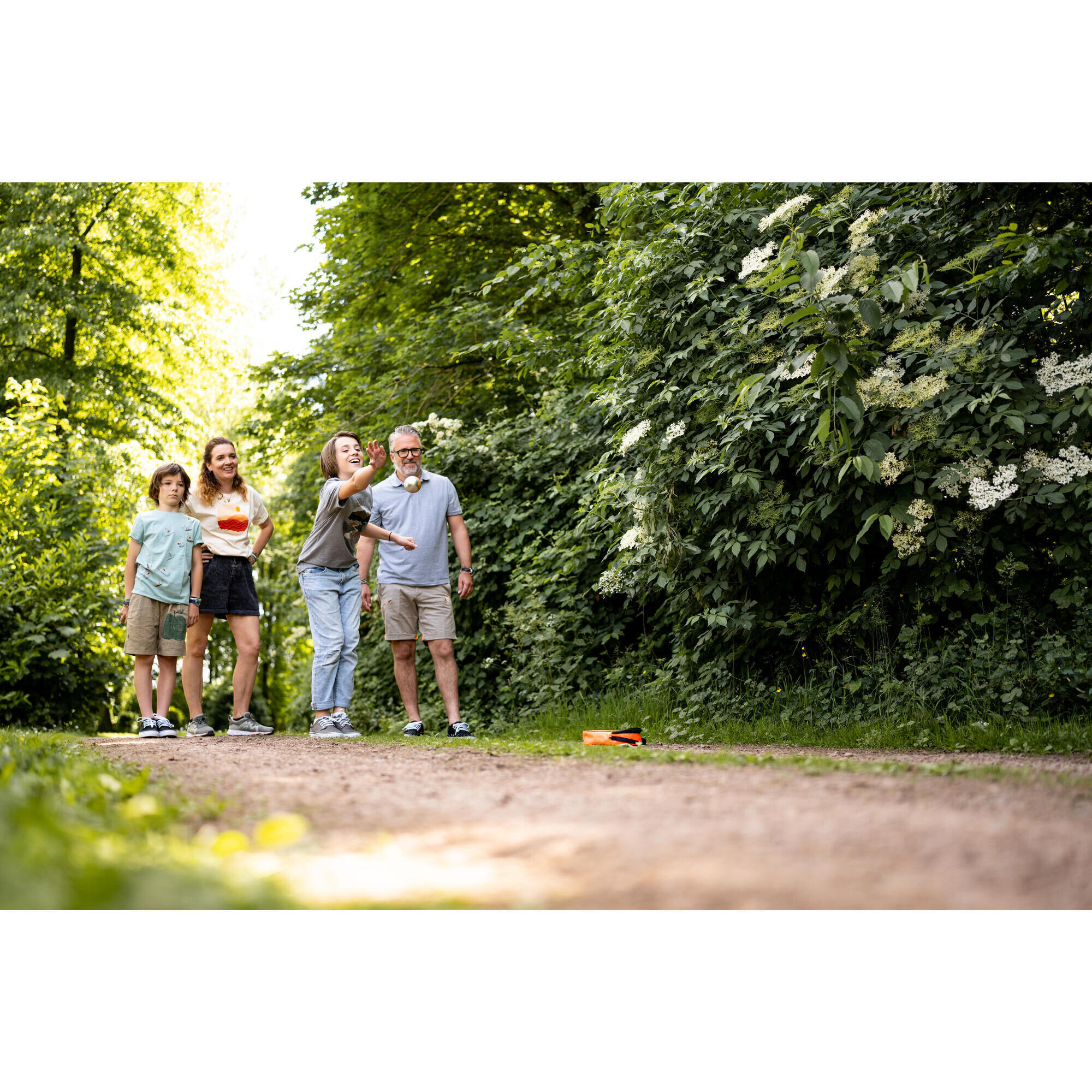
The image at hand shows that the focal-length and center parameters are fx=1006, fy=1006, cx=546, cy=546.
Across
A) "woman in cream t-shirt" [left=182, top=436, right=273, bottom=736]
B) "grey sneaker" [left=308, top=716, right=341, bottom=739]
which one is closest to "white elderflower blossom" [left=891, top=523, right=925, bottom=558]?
"grey sneaker" [left=308, top=716, right=341, bottom=739]

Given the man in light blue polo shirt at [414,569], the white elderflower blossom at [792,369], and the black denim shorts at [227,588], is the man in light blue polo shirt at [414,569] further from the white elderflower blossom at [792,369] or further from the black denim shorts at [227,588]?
the white elderflower blossom at [792,369]

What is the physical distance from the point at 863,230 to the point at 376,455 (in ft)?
9.78

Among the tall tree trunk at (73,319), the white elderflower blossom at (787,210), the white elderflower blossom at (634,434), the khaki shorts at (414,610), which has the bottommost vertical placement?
the khaki shorts at (414,610)

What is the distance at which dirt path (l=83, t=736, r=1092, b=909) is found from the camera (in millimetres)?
1926

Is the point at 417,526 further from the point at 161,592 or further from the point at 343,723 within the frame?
the point at 161,592

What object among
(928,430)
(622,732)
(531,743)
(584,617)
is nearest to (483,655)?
(584,617)

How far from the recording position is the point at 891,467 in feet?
18.2

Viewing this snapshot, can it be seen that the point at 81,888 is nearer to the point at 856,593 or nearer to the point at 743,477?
the point at 743,477

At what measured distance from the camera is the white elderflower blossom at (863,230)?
5.54 m

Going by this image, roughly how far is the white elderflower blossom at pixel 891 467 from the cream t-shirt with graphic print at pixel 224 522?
411 cm

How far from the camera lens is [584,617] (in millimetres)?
7980

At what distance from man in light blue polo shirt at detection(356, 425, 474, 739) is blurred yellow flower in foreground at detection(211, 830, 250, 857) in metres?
4.52

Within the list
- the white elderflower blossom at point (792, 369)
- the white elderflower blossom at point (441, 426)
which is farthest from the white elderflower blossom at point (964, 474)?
the white elderflower blossom at point (441, 426)
